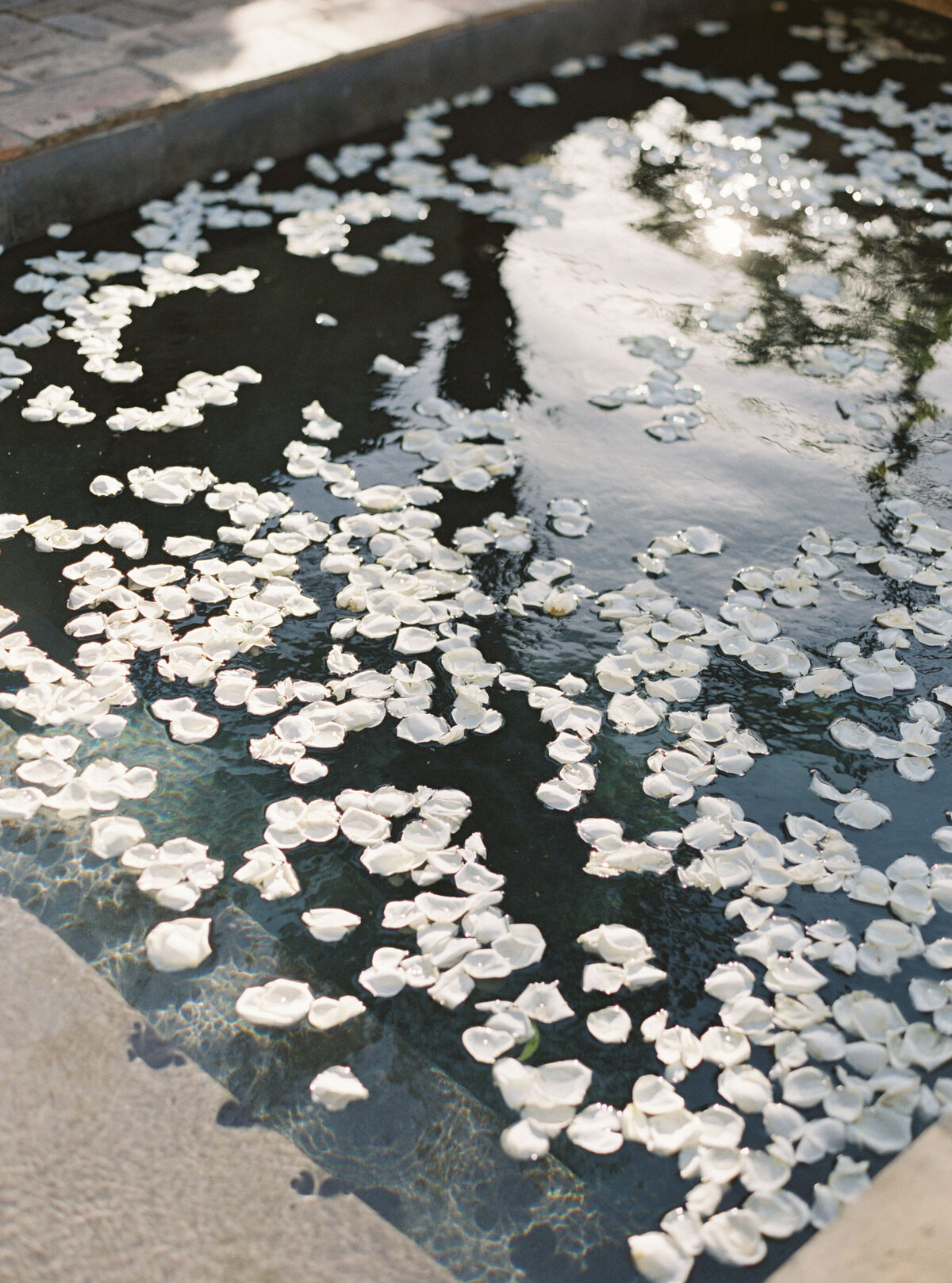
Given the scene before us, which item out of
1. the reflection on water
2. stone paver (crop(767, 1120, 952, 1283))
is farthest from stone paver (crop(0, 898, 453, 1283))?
stone paver (crop(767, 1120, 952, 1283))

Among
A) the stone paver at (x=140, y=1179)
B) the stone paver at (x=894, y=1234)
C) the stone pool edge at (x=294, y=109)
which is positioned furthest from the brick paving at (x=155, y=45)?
the stone paver at (x=894, y=1234)

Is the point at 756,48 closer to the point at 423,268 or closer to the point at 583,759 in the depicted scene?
the point at 423,268

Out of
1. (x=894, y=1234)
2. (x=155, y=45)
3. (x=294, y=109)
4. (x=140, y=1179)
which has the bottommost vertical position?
(x=140, y=1179)

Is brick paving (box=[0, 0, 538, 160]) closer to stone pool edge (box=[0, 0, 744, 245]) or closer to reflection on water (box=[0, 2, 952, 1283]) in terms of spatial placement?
stone pool edge (box=[0, 0, 744, 245])

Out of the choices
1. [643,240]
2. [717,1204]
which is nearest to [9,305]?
[643,240]

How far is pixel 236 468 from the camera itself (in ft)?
9.52

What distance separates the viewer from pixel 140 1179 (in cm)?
158

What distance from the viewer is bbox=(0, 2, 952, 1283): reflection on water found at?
5.63 feet

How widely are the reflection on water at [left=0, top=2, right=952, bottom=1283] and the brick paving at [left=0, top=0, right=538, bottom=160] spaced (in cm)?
34

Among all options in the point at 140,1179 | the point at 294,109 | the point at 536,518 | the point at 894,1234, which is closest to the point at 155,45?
the point at 294,109

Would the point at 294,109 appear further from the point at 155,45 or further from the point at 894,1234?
the point at 894,1234

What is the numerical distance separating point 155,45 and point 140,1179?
403 cm

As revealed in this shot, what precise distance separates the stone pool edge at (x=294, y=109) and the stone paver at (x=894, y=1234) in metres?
3.50

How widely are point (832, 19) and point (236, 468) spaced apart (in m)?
4.63
